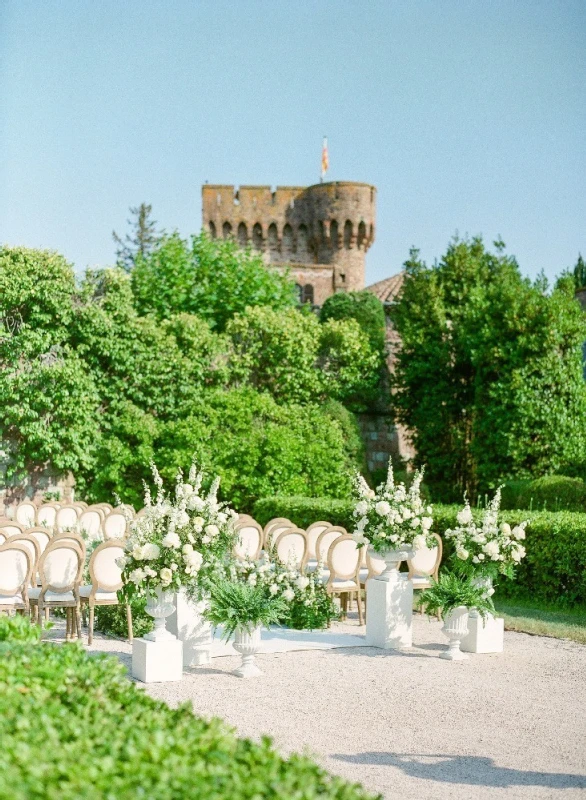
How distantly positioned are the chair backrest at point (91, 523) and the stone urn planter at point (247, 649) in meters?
6.78

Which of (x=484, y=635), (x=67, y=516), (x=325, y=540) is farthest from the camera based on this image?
(x=67, y=516)

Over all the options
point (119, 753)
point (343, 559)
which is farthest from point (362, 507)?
point (119, 753)

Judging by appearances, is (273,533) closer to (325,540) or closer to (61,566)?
(325,540)

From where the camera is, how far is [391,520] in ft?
30.2

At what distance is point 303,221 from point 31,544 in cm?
3707

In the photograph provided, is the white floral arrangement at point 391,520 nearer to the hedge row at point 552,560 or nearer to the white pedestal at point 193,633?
the white pedestal at point 193,633

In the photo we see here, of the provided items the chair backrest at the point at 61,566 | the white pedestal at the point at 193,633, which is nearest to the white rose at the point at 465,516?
the white pedestal at the point at 193,633

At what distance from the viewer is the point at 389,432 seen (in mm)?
26328

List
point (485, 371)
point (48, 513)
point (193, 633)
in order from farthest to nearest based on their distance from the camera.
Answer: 1. point (485, 371)
2. point (48, 513)
3. point (193, 633)

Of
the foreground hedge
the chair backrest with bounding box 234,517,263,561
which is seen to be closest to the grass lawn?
the chair backrest with bounding box 234,517,263,561

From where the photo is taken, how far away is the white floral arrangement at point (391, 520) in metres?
9.23

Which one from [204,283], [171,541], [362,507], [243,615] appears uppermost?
[204,283]

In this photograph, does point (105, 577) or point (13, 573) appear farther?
point (105, 577)

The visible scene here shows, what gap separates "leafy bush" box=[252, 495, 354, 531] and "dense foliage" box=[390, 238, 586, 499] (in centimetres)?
518
